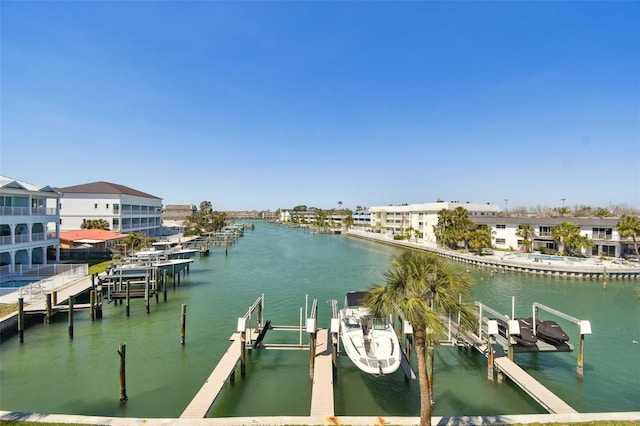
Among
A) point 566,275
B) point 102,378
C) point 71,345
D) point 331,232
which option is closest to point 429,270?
point 102,378

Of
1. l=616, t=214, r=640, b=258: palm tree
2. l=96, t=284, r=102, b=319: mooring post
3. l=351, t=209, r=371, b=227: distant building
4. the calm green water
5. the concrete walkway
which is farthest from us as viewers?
l=351, t=209, r=371, b=227: distant building

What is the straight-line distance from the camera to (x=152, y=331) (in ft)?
75.6

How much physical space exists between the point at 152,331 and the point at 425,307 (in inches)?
832

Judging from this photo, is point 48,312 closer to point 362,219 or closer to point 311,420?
point 311,420

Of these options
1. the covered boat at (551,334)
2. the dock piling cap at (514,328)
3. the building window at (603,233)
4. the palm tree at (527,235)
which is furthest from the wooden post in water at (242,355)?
the building window at (603,233)

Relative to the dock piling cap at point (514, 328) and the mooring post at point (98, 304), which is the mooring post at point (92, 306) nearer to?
the mooring post at point (98, 304)

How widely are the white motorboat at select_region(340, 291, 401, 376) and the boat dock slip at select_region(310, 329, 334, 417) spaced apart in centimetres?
117

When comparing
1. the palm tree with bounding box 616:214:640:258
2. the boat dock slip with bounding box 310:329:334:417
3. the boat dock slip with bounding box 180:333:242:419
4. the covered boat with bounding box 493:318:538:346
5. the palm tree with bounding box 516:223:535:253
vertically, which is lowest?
the boat dock slip with bounding box 310:329:334:417

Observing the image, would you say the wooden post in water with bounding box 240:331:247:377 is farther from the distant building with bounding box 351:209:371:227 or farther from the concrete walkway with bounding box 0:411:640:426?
the distant building with bounding box 351:209:371:227

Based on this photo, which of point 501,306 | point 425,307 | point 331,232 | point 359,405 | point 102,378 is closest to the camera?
point 425,307

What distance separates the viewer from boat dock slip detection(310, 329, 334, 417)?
40.9 feet

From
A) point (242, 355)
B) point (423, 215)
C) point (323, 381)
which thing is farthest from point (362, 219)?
point (323, 381)

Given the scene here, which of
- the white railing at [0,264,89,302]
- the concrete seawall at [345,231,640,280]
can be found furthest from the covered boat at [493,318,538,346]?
the white railing at [0,264,89,302]

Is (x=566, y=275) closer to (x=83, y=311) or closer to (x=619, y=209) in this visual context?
(x=83, y=311)
